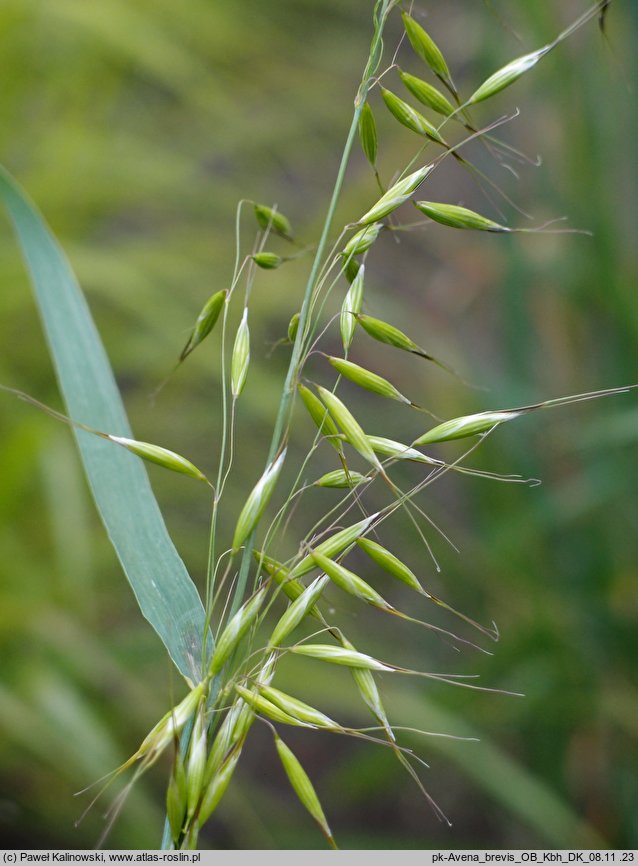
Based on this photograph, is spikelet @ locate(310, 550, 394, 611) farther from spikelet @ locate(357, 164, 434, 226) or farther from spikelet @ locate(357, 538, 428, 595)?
spikelet @ locate(357, 164, 434, 226)

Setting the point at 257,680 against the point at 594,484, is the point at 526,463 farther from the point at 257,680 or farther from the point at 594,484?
the point at 257,680

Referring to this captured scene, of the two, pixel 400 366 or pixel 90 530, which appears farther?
pixel 400 366

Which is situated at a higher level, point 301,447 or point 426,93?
point 426,93

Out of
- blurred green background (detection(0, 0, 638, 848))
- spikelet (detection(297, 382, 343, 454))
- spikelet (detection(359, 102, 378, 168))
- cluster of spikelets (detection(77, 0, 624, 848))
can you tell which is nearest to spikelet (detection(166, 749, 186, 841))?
cluster of spikelets (detection(77, 0, 624, 848))

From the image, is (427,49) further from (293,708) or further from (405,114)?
(293,708)

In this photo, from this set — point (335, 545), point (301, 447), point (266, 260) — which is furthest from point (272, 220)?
point (301, 447)

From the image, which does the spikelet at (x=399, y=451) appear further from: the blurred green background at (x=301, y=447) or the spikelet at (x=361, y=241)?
the blurred green background at (x=301, y=447)

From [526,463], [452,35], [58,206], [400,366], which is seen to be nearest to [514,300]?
[526,463]
